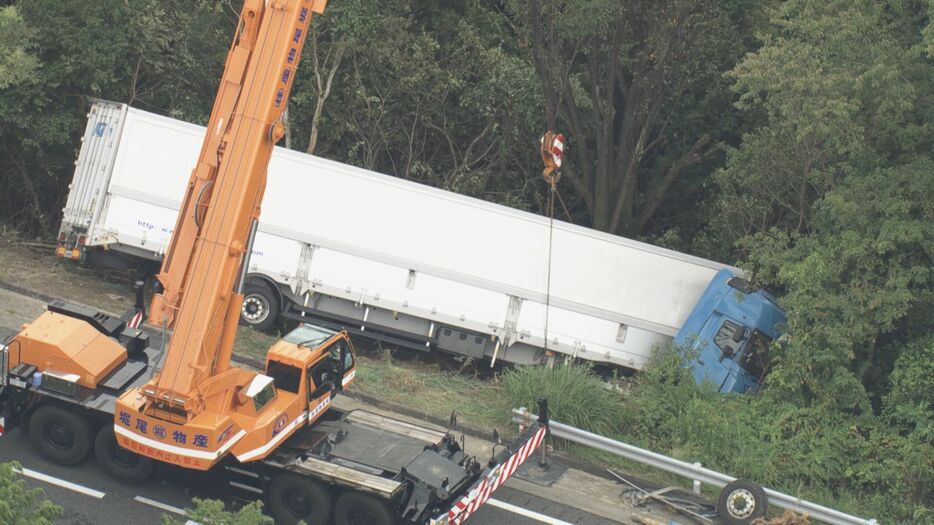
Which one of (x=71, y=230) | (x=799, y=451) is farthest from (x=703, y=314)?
(x=71, y=230)

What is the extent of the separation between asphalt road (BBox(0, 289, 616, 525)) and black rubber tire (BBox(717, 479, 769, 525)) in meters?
1.43

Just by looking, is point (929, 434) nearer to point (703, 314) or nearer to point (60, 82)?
point (703, 314)

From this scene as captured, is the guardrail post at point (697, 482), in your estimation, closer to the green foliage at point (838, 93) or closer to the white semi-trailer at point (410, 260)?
the white semi-trailer at point (410, 260)

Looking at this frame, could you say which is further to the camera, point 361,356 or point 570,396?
point 361,356

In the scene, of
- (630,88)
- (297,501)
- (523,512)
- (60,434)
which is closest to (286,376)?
(297,501)

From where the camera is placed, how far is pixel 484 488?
1188cm

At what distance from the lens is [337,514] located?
11.6m

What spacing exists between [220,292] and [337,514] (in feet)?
9.04

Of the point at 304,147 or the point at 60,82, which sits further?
the point at 304,147

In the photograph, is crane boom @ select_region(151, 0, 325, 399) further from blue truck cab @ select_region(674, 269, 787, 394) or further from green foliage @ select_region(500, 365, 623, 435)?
blue truck cab @ select_region(674, 269, 787, 394)

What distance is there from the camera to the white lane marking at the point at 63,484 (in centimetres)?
1212

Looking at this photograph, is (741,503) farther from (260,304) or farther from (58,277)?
(58,277)

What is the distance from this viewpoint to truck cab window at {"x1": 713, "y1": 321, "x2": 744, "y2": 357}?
17250 mm

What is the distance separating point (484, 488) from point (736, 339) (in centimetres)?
690
